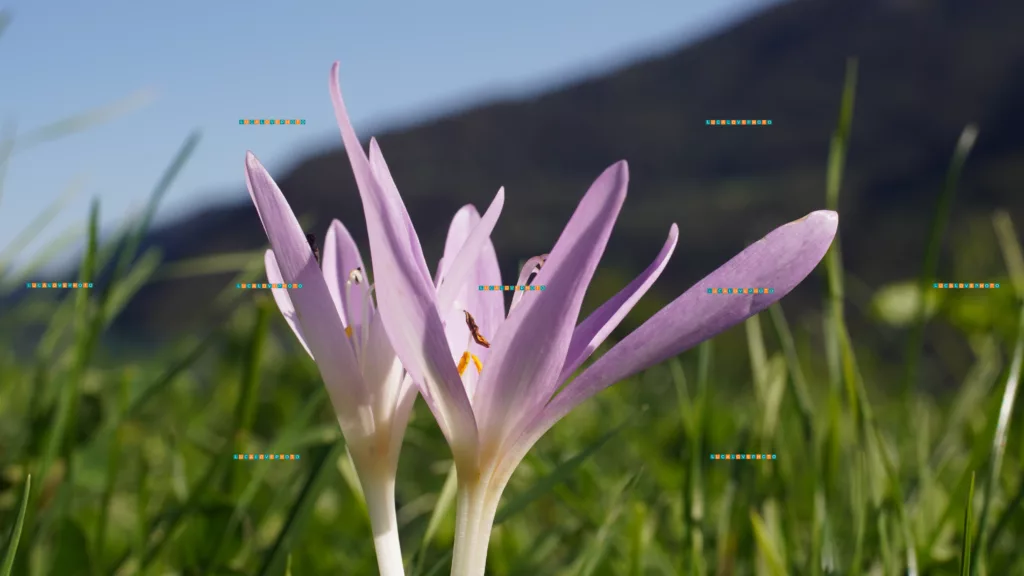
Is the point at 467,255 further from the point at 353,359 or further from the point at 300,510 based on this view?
the point at 300,510

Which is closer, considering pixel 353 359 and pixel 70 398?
pixel 353 359

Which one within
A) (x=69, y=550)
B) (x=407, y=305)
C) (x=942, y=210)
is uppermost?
(x=942, y=210)

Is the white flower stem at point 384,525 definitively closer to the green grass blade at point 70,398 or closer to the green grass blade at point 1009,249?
the green grass blade at point 70,398

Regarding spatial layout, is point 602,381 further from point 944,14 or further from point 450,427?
point 944,14

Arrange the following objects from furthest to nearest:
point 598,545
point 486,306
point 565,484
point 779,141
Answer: point 779,141 < point 565,484 < point 598,545 < point 486,306

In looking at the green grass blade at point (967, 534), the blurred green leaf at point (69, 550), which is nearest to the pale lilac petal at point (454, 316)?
the green grass blade at point (967, 534)

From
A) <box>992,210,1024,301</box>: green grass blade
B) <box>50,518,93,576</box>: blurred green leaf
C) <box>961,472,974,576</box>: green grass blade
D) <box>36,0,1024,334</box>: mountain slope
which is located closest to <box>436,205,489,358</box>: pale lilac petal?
<box>961,472,974,576</box>: green grass blade

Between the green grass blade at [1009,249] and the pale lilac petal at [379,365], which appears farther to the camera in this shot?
the green grass blade at [1009,249]

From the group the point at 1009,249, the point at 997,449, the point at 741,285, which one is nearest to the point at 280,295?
the point at 741,285
